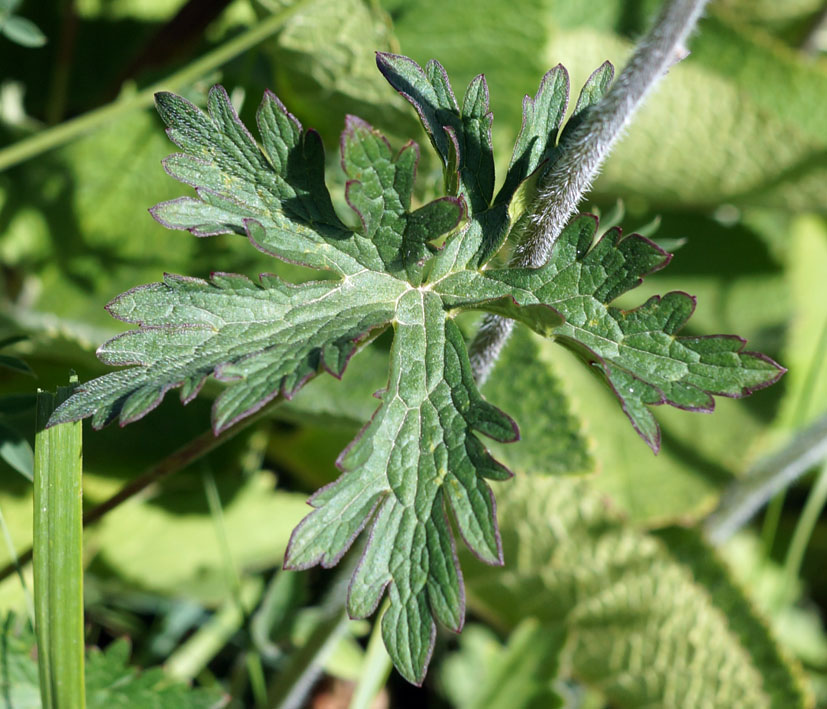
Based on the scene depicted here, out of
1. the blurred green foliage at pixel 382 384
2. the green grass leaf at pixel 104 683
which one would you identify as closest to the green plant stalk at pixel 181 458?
the green grass leaf at pixel 104 683

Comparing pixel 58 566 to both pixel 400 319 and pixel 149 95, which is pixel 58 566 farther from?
pixel 149 95

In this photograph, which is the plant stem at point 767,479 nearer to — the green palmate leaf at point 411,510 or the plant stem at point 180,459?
the green palmate leaf at point 411,510

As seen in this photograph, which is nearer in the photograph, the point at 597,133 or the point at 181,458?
the point at 597,133

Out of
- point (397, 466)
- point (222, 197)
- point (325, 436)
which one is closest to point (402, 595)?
point (397, 466)

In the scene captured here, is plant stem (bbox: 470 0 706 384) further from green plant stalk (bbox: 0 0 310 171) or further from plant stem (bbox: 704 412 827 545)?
plant stem (bbox: 704 412 827 545)

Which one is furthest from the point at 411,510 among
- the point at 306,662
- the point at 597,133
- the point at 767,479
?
the point at 767,479

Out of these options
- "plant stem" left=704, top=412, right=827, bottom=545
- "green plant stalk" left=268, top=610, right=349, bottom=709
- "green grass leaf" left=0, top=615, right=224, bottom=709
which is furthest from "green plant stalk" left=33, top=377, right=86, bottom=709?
"plant stem" left=704, top=412, right=827, bottom=545

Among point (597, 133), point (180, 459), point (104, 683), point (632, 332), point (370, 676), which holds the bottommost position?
point (104, 683)

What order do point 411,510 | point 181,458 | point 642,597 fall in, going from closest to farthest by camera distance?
point 411,510 < point 181,458 < point 642,597
